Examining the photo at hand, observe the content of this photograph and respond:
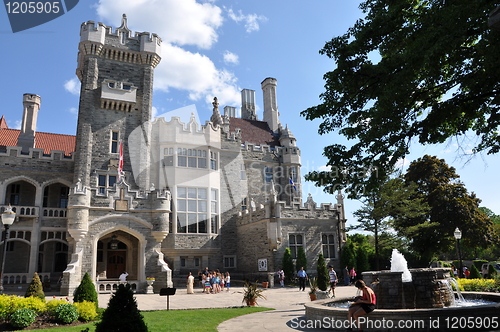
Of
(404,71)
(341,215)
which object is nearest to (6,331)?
(404,71)

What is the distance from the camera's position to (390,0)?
11.5 metres

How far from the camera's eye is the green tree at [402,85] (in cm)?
905

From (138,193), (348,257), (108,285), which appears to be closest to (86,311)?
(108,285)

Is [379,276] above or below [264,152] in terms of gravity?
below

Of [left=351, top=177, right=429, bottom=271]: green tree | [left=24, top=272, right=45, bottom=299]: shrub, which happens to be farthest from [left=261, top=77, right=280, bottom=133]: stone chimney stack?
[left=24, top=272, right=45, bottom=299]: shrub

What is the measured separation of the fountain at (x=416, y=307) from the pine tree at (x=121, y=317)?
5.50 metres

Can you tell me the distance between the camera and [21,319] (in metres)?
11.3

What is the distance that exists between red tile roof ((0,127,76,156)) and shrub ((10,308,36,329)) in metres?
A: 24.0

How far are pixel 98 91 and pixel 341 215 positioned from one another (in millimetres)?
21012

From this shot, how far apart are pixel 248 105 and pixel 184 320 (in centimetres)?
3569

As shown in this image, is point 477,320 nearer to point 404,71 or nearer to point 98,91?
point 404,71

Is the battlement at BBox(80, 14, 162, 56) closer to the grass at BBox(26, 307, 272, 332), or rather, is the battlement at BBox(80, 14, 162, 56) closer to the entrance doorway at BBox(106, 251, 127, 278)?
the entrance doorway at BBox(106, 251, 127, 278)

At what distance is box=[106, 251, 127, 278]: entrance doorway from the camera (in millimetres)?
28438

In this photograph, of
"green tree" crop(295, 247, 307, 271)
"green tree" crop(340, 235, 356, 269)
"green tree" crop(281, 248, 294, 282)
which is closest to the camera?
"green tree" crop(281, 248, 294, 282)
